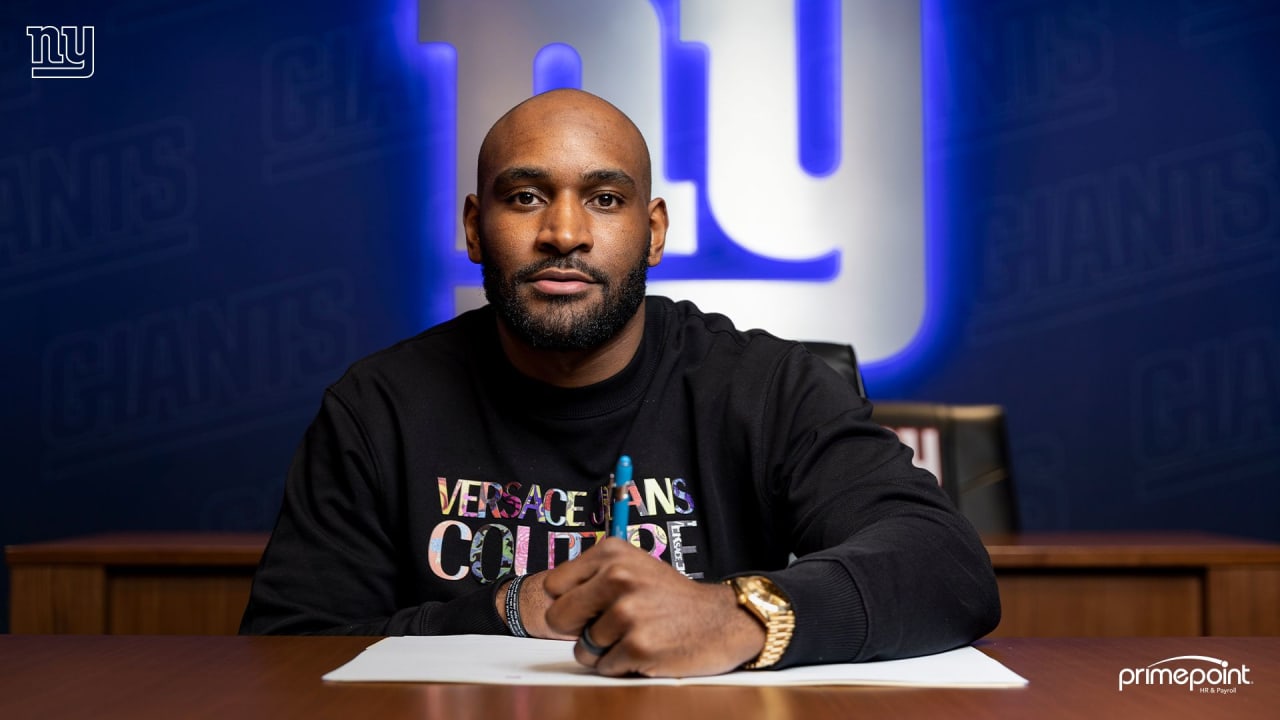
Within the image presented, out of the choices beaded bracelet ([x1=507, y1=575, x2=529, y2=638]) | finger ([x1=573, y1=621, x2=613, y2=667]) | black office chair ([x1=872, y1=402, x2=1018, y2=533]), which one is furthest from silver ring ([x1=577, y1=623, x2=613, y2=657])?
black office chair ([x1=872, y1=402, x2=1018, y2=533])

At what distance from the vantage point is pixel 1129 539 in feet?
8.49

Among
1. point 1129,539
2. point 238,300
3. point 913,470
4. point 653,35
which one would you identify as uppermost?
point 653,35

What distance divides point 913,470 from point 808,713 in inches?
24.6

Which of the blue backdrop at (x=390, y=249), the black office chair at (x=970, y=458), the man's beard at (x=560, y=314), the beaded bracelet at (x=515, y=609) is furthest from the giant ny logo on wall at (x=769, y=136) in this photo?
the beaded bracelet at (x=515, y=609)

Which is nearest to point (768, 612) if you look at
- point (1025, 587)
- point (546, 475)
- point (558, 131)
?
point (546, 475)

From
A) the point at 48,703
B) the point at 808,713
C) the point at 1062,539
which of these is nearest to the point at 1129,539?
the point at 1062,539

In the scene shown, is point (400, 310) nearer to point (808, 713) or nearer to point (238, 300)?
point (238, 300)

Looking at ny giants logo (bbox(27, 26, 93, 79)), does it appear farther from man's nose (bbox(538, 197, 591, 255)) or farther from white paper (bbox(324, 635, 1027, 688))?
white paper (bbox(324, 635, 1027, 688))

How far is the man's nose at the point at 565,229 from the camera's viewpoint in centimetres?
154

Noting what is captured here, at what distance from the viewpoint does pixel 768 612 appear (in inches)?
39.1

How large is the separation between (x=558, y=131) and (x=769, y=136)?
6.45 feet

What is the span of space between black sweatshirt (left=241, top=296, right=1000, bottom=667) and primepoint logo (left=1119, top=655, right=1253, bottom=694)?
300mm

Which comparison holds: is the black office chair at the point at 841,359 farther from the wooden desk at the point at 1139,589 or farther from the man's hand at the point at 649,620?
the man's hand at the point at 649,620

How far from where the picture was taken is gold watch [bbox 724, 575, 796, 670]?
98 centimetres
